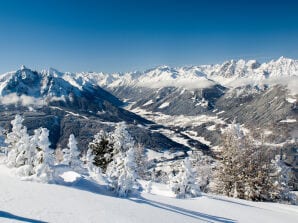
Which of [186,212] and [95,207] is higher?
[95,207]

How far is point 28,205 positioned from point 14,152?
13709mm

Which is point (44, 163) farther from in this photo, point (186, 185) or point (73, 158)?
point (186, 185)

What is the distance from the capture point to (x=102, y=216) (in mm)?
18469

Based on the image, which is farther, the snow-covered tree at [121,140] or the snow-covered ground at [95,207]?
the snow-covered tree at [121,140]

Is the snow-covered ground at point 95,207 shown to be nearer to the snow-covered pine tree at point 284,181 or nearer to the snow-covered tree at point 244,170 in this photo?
the snow-covered tree at point 244,170

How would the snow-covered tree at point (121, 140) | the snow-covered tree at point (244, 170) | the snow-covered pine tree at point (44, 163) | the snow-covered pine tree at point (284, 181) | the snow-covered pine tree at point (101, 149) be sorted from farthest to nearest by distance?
the snow-covered pine tree at point (284, 181) < the snow-covered pine tree at point (101, 149) < the snow-covered tree at point (121, 140) < the snow-covered tree at point (244, 170) < the snow-covered pine tree at point (44, 163)

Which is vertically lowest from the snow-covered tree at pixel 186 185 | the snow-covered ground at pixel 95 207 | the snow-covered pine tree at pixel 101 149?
the snow-covered ground at pixel 95 207

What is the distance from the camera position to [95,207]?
2016 centimetres

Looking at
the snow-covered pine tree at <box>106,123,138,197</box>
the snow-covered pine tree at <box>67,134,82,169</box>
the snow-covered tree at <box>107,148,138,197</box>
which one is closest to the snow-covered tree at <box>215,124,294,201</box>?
the snow-covered pine tree at <box>67,134,82,169</box>

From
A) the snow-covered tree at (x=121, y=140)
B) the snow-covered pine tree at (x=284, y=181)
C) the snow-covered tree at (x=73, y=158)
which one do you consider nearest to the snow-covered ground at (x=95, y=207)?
the snow-covered tree at (x=73, y=158)

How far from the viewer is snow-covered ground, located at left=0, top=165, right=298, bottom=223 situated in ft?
56.2

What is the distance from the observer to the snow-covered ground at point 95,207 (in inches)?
675

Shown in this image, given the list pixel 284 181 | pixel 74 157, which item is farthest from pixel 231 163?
pixel 284 181

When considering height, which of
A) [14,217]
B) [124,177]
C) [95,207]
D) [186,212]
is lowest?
[14,217]
